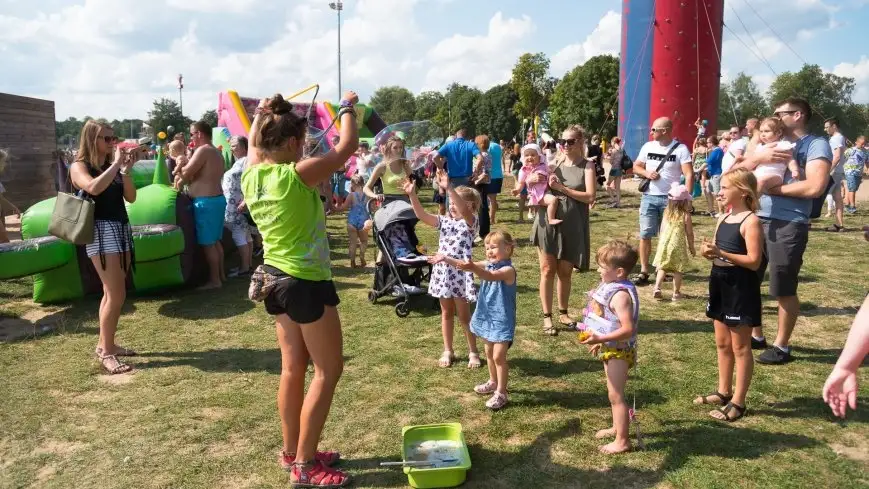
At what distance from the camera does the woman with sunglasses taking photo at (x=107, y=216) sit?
4734mm

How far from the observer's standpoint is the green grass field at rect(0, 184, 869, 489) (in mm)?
3367

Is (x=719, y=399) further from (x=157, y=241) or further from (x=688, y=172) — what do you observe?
(x=157, y=241)

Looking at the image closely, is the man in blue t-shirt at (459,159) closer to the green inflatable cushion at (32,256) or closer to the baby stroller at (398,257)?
the baby stroller at (398,257)

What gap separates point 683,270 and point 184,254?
5467 mm

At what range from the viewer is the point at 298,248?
9.77 feet

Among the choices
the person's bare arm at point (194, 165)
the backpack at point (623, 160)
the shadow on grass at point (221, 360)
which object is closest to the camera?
the shadow on grass at point (221, 360)

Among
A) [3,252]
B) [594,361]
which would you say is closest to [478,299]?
[594,361]

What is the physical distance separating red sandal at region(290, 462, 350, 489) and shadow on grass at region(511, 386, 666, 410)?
55.9 inches

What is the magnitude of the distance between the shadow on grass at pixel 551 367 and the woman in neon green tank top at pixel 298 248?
203 centimetres

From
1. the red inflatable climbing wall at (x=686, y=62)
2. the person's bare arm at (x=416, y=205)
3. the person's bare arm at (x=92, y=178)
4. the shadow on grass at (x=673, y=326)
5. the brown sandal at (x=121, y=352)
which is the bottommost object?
the brown sandal at (x=121, y=352)

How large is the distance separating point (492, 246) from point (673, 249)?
331cm

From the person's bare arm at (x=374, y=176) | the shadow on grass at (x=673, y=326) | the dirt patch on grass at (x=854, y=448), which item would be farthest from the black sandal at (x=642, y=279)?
the dirt patch on grass at (x=854, y=448)

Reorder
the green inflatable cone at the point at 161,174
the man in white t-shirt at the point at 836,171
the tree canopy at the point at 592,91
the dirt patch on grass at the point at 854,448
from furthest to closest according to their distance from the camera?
the tree canopy at the point at 592,91 → the man in white t-shirt at the point at 836,171 → the green inflatable cone at the point at 161,174 → the dirt patch on grass at the point at 854,448

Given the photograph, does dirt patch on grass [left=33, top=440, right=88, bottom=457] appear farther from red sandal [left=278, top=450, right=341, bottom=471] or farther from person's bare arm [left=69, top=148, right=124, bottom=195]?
person's bare arm [left=69, top=148, right=124, bottom=195]
